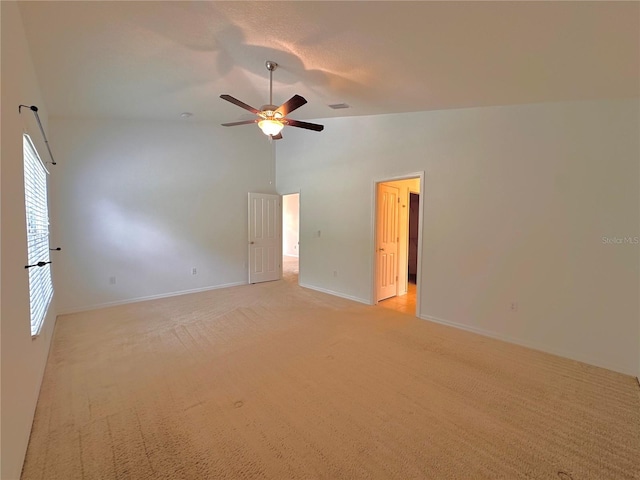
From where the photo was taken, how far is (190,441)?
69.7 inches

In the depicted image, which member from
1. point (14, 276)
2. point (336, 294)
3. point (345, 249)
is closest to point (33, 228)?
point (14, 276)

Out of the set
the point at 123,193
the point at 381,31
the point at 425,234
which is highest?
the point at 381,31

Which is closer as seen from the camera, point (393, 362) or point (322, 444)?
point (322, 444)

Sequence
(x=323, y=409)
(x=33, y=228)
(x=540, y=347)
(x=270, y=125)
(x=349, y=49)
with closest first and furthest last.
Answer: (x=323, y=409), (x=349, y=49), (x=33, y=228), (x=270, y=125), (x=540, y=347)

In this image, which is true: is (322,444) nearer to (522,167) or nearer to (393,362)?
(393,362)

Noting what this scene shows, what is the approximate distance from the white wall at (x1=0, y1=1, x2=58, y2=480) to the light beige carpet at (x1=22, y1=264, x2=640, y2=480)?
0.78ft

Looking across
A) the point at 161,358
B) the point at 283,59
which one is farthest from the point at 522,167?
the point at 161,358

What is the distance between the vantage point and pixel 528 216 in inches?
121

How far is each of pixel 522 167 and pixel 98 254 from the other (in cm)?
584

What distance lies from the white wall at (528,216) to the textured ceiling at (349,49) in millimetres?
360

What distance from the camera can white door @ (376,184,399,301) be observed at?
459 centimetres

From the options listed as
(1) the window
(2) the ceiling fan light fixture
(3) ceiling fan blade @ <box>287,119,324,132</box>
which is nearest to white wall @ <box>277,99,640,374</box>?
(3) ceiling fan blade @ <box>287,119,324,132</box>

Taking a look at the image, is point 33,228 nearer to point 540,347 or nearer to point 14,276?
point 14,276

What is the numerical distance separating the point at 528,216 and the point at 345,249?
2.66 meters
